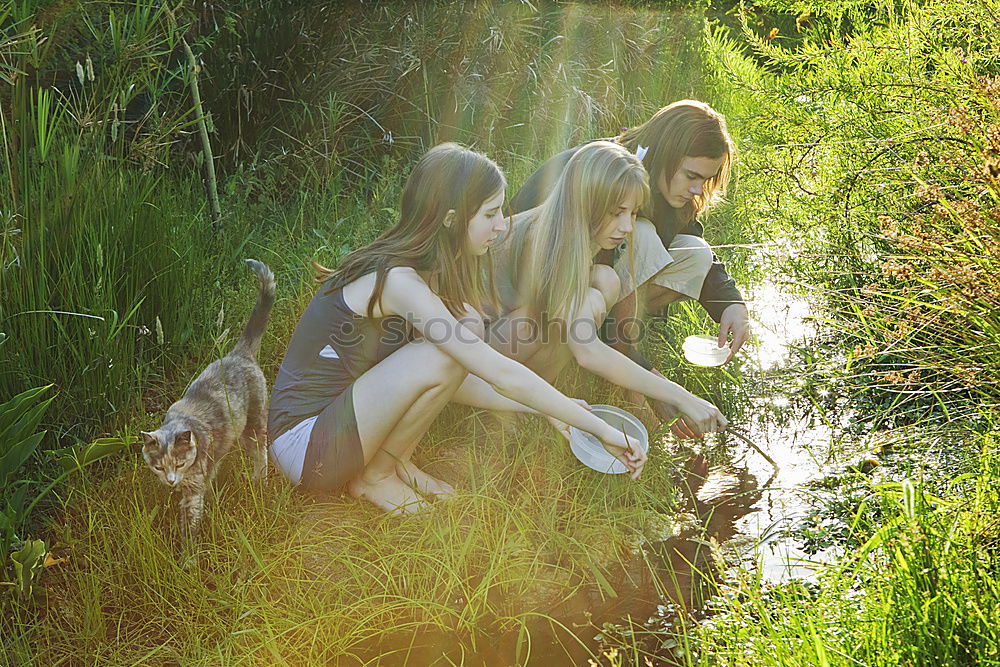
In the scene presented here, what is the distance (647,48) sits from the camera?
16.0ft

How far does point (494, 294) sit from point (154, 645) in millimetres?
1278

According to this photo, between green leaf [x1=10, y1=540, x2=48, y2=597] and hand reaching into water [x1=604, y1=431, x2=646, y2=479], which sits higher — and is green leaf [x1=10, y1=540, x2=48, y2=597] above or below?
below

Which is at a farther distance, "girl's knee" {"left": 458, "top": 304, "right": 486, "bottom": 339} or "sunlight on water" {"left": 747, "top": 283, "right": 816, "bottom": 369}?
"sunlight on water" {"left": 747, "top": 283, "right": 816, "bottom": 369}

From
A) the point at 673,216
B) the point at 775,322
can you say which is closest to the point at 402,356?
the point at 673,216

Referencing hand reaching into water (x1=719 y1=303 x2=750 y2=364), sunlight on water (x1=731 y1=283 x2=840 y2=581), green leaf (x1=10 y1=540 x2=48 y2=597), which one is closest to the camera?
green leaf (x1=10 y1=540 x2=48 y2=597)

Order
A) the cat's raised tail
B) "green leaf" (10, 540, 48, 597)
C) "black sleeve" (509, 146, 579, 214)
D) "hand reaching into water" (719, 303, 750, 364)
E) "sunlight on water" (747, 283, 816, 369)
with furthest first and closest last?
"sunlight on water" (747, 283, 816, 369), "hand reaching into water" (719, 303, 750, 364), "black sleeve" (509, 146, 579, 214), the cat's raised tail, "green leaf" (10, 540, 48, 597)

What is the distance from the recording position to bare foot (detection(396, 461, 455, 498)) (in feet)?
8.41

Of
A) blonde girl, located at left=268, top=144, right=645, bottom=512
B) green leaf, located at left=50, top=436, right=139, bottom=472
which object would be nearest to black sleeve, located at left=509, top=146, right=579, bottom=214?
blonde girl, located at left=268, top=144, right=645, bottom=512

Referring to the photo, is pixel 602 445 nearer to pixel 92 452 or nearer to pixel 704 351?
pixel 704 351

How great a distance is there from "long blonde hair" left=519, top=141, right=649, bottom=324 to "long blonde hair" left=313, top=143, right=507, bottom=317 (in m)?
0.36

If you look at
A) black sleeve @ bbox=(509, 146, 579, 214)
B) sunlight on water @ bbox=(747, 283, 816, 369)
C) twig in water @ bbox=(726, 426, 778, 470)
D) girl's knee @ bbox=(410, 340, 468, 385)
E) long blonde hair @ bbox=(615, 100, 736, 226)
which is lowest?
twig in water @ bbox=(726, 426, 778, 470)

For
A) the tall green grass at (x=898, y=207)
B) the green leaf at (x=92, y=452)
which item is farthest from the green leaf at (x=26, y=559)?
the tall green grass at (x=898, y=207)

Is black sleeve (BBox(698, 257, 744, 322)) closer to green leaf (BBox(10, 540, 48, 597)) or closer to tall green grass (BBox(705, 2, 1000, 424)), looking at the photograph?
tall green grass (BBox(705, 2, 1000, 424))

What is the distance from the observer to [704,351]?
3.26 metres
